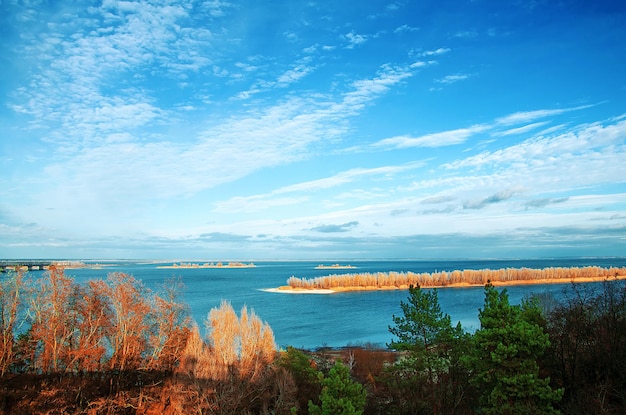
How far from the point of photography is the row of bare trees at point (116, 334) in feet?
90.4

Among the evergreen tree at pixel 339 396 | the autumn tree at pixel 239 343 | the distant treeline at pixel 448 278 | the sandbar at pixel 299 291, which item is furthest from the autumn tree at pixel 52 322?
the distant treeline at pixel 448 278

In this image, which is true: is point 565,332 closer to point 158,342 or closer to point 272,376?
point 272,376

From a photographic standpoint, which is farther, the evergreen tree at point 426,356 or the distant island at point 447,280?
the distant island at point 447,280

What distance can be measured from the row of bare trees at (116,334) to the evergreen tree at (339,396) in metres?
11.8

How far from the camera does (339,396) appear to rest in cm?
1509

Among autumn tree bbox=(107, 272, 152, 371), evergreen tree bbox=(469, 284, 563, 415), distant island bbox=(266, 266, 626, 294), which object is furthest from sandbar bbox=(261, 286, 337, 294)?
evergreen tree bbox=(469, 284, 563, 415)

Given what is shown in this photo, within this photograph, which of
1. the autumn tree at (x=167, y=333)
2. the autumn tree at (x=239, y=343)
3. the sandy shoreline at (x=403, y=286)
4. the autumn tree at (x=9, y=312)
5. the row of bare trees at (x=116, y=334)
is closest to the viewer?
the autumn tree at (x=239, y=343)

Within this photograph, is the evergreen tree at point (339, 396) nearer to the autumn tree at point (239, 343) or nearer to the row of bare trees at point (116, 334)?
the row of bare trees at point (116, 334)

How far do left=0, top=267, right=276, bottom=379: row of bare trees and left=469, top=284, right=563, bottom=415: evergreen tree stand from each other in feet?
47.1

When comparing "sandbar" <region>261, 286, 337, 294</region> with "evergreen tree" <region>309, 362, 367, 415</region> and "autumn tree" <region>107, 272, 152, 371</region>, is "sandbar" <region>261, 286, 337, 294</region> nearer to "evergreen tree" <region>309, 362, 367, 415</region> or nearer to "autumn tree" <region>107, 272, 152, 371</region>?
"autumn tree" <region>107, 272, 152, 371</region>

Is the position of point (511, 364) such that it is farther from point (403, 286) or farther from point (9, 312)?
point (403, 286)

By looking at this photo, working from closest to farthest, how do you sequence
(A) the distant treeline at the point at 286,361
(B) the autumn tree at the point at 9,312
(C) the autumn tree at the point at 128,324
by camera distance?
1. (A) the distant treeline at the point at 286,361
2. (B) the autumn tree at the point at 9,312
3. (C) the autumn tree at the point at 128,324

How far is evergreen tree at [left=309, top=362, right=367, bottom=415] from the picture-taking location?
14305 millimetres

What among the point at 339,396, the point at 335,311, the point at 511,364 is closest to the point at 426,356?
the point at 511,364
